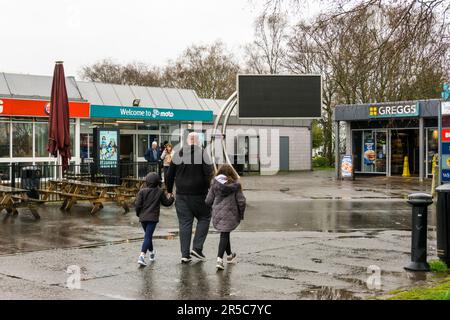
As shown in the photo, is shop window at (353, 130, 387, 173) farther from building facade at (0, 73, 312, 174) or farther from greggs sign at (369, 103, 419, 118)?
building facade at (0, 73, 312, 174)

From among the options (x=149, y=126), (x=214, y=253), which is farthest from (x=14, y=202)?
(x=149, y=126)

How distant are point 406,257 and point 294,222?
445 centimetres

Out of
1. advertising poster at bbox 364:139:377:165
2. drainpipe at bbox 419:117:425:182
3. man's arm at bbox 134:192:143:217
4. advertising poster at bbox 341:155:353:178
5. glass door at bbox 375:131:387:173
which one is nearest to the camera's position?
man's arm at bbox 134:192:143:217

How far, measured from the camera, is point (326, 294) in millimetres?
6934

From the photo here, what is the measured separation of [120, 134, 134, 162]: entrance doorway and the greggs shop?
33.5 ft

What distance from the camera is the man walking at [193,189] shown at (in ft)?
29.3

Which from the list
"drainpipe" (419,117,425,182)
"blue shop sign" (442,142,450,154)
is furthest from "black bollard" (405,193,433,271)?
"drainpipe" (419,117,425,182)

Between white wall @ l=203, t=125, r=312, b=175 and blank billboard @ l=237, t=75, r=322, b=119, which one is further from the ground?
blank billboard @ l=237, t=75, r=322, b=119

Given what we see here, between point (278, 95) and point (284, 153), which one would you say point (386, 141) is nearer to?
point (284, 153)

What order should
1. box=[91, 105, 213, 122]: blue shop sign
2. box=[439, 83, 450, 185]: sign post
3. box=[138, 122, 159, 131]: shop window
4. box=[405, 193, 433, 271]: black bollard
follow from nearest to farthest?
1. box=[405, 193, 433, 271]: black bollard
2. box=[439, 83, 450, 185]: sign post
3. box=[91, 105, 213, 122]: blue shop sign
4. box=[138, 122, 159, 131]: shop window

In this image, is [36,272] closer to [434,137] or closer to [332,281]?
[332,281]

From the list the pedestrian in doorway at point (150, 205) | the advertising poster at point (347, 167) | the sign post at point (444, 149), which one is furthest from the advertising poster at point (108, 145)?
the pedestrian in doorway at point (150, 205)

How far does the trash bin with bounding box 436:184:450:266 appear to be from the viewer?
Result: 8594 millimetres
